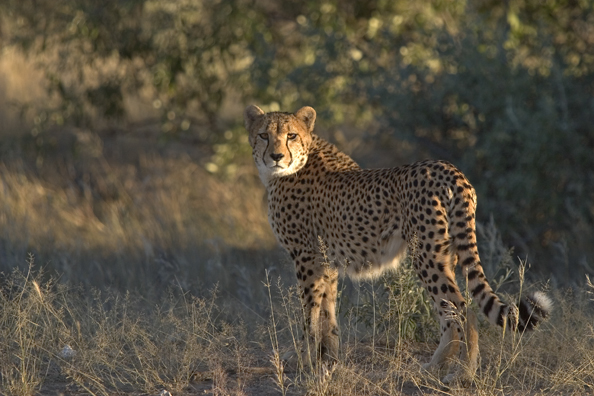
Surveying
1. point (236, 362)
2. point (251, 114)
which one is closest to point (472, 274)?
point (236, 362)

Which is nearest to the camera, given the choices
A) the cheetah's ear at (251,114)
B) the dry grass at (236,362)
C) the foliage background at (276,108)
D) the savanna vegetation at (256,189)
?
the dry grass at (236,362)

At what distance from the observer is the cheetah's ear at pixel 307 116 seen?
4.16 meters

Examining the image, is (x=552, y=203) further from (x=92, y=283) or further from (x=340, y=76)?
(x=92, y=283)

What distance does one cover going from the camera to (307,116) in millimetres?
4203

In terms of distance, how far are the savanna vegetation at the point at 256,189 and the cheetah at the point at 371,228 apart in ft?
0.51

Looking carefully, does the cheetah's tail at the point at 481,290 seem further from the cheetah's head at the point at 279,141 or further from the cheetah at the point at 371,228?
the cheetah's head at the point at 279,141

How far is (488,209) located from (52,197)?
166 inches

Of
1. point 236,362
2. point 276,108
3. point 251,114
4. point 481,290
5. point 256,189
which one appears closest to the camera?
point 481,290

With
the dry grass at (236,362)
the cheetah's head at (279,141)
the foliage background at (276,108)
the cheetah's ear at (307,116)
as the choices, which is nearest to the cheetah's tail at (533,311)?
the dry grass at (236,362)

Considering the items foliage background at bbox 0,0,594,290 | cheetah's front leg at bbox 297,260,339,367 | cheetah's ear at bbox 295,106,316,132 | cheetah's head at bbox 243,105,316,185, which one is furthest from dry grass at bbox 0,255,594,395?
foliage background at bbox 0,0,594,290

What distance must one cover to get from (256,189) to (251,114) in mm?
3968

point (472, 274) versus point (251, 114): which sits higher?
point (251, 114)

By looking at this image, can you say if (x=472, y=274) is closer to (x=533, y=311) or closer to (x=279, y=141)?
(x=533, y=311)

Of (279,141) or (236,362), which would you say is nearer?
(236,362)
